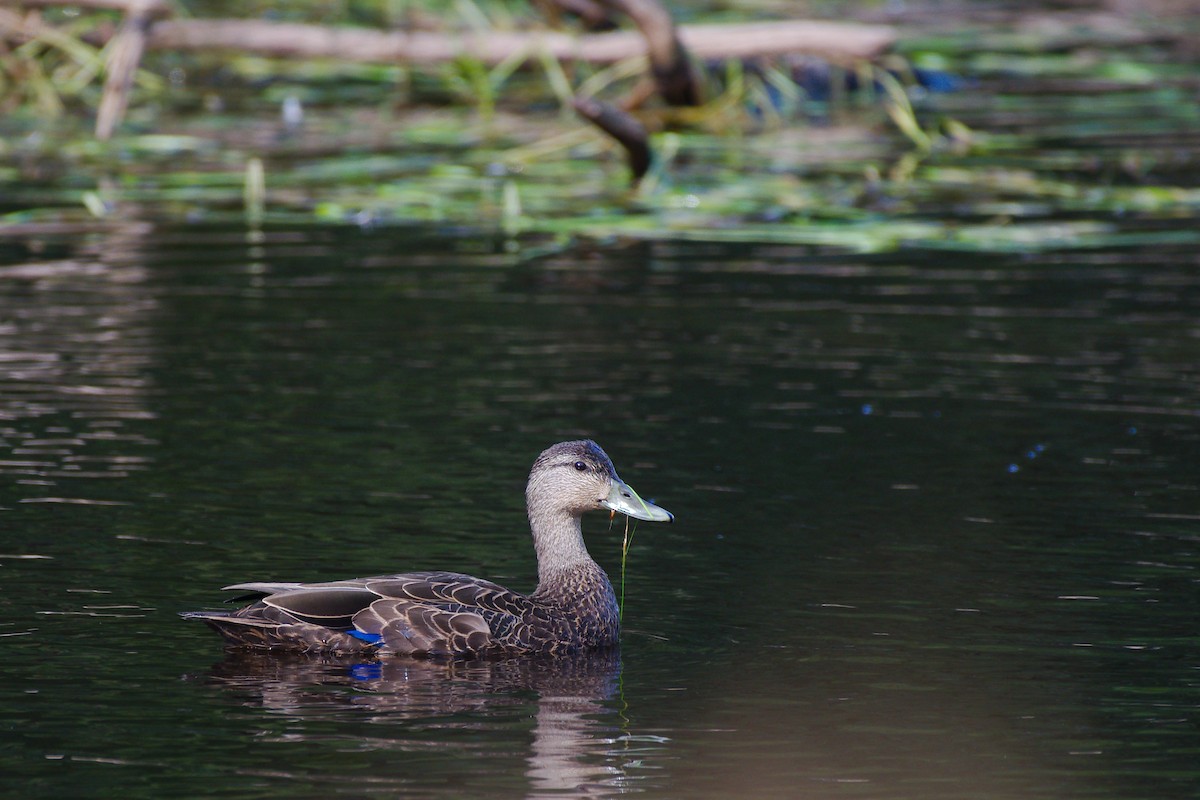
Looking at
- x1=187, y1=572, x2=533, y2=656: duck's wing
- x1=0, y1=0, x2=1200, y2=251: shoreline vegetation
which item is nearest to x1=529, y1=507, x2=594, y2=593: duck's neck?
x1=187, y1=572, x2=533, y2=656: duck's wing

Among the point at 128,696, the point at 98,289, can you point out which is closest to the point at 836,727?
the point at 128,696

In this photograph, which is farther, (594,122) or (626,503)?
(594,122)

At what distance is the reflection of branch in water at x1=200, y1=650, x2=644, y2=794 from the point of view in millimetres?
6168

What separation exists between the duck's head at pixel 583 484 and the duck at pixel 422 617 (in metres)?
0.17

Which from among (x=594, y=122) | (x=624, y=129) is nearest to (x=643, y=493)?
(x=594, y=122)

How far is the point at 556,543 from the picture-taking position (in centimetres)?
773

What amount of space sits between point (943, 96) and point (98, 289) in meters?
11.7

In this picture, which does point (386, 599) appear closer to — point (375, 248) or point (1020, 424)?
point (1020, 424)

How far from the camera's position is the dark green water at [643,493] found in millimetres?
6262

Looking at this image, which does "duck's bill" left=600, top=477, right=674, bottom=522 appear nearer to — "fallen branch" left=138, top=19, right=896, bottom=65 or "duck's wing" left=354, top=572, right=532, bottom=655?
"duck's wing" left=354, top=572, right=532, bottom=655

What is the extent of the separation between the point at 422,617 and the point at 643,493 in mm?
2314

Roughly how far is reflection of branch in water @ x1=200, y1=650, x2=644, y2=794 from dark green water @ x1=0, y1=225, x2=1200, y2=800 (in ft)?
0.07

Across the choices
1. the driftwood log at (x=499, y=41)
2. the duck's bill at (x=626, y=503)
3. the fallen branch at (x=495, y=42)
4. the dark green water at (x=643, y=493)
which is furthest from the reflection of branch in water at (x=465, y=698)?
the fallen branch at (x=495, y=42)

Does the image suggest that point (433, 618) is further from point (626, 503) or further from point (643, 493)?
point (643, 493)
